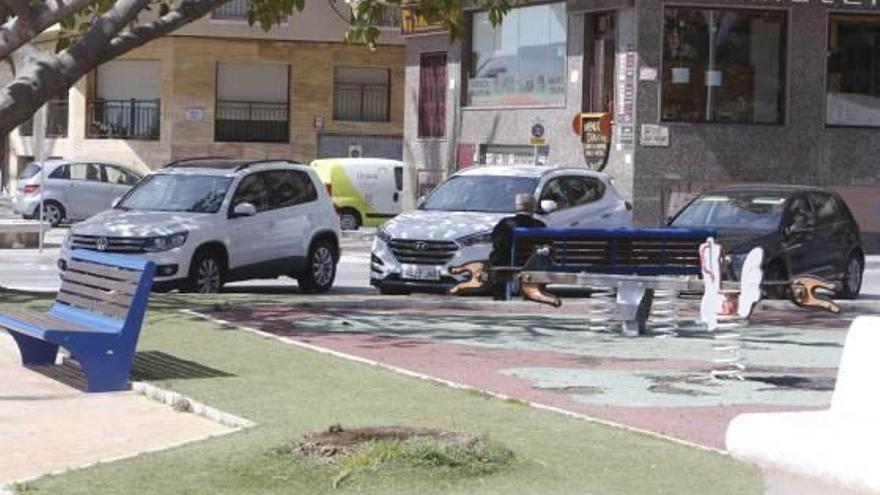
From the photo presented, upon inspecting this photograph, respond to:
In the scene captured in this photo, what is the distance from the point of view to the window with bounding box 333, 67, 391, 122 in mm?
50594

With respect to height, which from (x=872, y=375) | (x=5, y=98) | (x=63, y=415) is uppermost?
(x=5, y=98)

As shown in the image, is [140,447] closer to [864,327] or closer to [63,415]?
[63,415]

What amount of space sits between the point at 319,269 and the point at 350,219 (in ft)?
57.7

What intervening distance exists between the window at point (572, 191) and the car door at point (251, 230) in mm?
3724

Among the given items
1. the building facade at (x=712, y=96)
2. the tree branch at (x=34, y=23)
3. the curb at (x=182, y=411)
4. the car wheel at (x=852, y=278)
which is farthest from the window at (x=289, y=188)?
the building facade at (x=712, y=96)

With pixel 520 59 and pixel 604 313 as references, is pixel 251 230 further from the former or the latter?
pixel 520 59

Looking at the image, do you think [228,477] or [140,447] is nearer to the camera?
[228,477]

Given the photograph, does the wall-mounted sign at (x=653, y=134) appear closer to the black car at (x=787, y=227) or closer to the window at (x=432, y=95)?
the window at (x=432, y=95)

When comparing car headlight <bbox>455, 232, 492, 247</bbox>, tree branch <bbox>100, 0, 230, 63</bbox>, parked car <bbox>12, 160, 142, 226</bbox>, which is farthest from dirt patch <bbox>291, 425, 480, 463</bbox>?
parked car <bbox>12, 160, 142, 226</bbox>

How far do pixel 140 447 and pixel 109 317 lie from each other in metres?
2.67

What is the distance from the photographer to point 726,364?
12.9 m

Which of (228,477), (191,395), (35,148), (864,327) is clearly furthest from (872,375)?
(35,148)

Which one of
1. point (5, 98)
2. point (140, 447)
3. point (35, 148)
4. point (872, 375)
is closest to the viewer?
point (872, 375)

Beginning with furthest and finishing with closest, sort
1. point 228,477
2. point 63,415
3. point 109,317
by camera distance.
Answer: point 109,317 → point 63,415 → point 228,477
